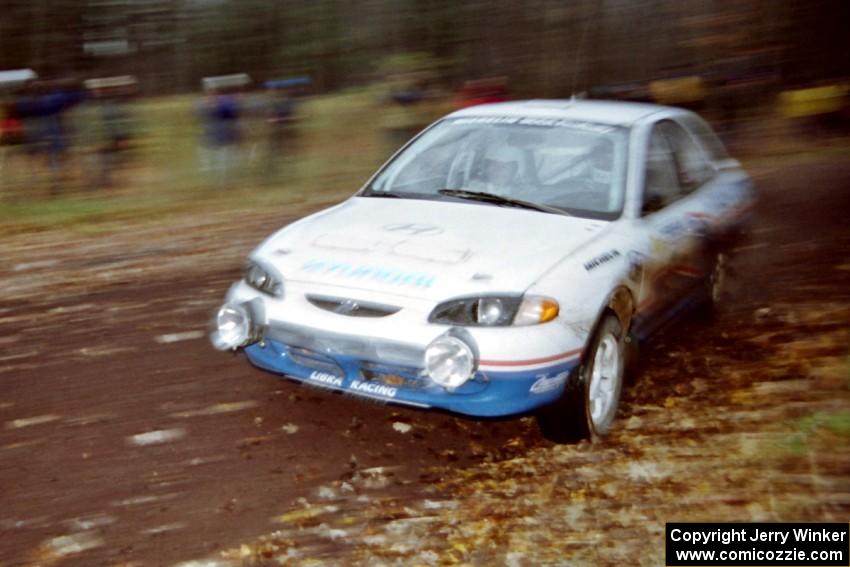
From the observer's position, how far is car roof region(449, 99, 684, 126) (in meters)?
5.67

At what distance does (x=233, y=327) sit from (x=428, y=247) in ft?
3.32

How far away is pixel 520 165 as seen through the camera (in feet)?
17.9

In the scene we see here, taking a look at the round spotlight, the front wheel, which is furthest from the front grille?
the front wheel

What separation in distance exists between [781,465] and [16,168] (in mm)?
11751

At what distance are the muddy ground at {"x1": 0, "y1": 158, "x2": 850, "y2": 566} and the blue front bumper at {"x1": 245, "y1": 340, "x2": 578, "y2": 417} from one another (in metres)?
0.38

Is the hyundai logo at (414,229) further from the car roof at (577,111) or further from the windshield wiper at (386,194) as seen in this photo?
the car roof at (577,111)

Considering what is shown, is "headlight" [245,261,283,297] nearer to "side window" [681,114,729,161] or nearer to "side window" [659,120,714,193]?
"side window" [659,120,714,193]

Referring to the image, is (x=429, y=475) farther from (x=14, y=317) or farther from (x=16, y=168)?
(x=16, y=168)

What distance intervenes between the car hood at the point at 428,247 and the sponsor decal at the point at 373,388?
0.43 metres

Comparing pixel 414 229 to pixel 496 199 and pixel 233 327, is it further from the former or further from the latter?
pixel 233 327

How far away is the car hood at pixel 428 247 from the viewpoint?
14.4 ft

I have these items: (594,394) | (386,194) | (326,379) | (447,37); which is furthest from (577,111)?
(447,37)

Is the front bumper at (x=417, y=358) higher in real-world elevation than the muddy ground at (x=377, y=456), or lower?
higher

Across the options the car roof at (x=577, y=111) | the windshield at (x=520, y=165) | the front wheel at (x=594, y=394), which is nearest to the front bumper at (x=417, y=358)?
the front wheel at (x=594, y=394)
